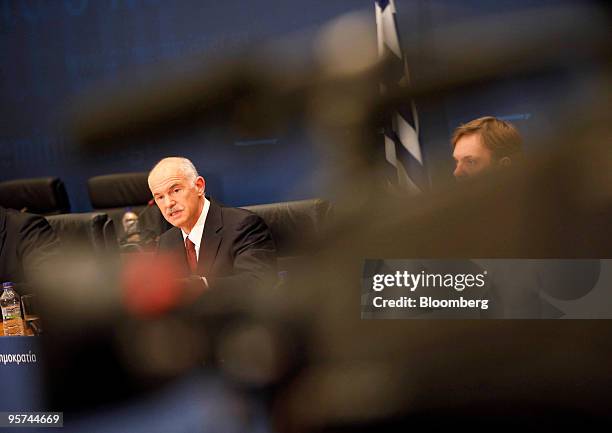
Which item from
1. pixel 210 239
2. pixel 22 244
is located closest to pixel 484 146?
pixel 210 239

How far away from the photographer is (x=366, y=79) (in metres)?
1.21

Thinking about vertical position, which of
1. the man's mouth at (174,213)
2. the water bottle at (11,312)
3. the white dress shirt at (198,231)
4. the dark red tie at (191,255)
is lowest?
the water bottle at (11,312)

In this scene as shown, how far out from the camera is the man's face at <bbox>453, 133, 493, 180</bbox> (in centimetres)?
114

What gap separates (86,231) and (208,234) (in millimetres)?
379

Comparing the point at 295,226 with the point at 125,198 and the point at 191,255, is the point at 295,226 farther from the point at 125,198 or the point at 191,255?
the point at 125,198

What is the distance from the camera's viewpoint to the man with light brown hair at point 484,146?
3.62ft

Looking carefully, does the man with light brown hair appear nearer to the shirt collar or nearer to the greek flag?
the greek flag

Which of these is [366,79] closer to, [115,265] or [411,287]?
[411,287]
